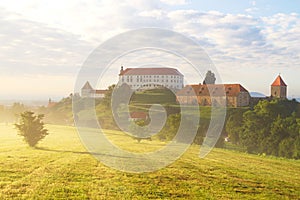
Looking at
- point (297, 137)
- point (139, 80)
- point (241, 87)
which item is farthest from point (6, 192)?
point (139, 80)

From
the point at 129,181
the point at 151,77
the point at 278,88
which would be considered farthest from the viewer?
the point at 151,77

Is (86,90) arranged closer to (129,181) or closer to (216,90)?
(216,90)

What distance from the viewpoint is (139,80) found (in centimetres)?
14250

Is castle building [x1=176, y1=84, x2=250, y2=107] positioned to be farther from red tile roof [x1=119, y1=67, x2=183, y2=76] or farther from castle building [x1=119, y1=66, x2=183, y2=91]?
red tile roof [x1=119, y1=67, x2=183, y2=76]

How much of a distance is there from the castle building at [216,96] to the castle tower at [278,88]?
49.7ft

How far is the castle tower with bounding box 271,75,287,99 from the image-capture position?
106256mm

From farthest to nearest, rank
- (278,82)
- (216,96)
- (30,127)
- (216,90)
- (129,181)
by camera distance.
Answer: (278,82) < (216,90) < (216,96) < (30,127) < (129,181)

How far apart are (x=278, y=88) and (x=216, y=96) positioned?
Answer: 88.3ft

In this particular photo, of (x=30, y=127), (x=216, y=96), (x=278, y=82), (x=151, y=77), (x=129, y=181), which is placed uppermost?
(x=151, y=77)

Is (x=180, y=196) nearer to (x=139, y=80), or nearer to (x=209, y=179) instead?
(x=209, y=179)

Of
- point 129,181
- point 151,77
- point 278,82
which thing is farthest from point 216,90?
point 129,181

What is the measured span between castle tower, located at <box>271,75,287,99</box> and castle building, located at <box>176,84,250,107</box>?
15.1 metres

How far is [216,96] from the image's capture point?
95688 mm

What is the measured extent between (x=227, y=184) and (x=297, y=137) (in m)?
36.1
